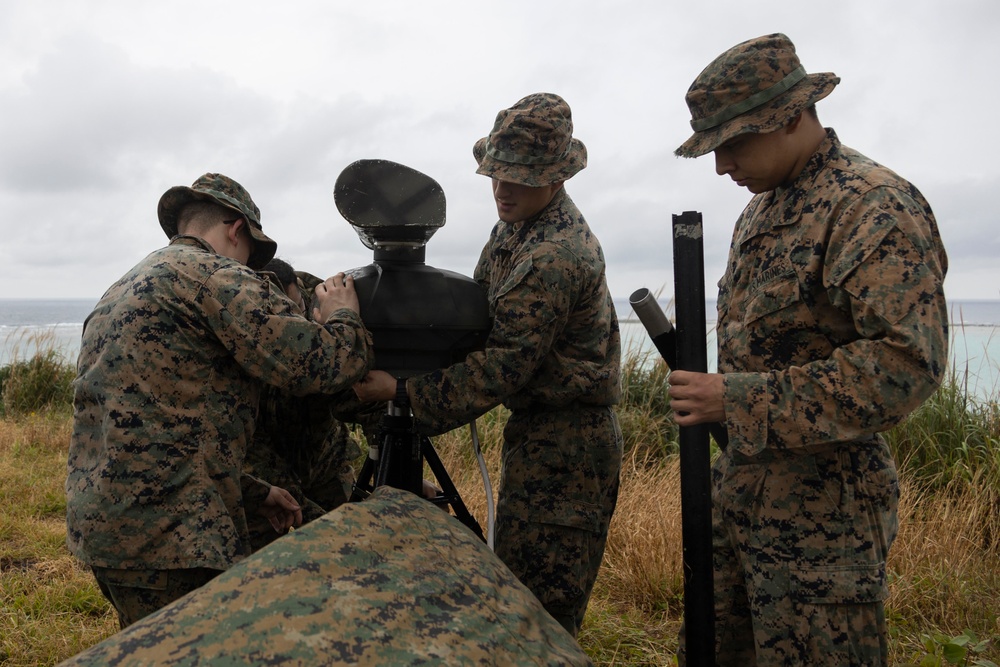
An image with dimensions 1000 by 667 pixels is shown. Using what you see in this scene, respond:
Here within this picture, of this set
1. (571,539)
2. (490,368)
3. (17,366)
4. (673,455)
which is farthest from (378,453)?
(17,366)

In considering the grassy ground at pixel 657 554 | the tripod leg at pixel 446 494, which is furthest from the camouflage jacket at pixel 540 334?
the grassy ground at pixel 657 554

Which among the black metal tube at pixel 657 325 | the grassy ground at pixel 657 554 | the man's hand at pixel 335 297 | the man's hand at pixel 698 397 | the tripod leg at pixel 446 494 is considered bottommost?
the grassy ground at pixel 657 554

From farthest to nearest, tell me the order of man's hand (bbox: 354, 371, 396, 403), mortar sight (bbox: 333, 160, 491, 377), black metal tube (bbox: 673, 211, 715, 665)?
man's hand (bbox: 354, 371, 396, 403)
mortar sight (bbox: 333, 160, 491, 377)
black metal tube (bbox: 673, 211, 715, 665)

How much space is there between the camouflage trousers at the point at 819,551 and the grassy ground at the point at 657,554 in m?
1.00

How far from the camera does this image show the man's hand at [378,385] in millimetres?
2760

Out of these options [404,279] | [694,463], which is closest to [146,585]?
[404,279]

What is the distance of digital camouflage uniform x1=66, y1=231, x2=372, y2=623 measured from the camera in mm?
2477

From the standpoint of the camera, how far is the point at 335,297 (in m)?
2.69

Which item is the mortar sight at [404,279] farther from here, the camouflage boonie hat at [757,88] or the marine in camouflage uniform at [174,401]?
the camouflage boonie hat at [757,88]

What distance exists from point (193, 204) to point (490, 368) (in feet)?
3.81

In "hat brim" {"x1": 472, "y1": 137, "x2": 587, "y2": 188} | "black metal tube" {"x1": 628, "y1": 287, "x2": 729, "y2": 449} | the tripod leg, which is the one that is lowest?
the tripod leg

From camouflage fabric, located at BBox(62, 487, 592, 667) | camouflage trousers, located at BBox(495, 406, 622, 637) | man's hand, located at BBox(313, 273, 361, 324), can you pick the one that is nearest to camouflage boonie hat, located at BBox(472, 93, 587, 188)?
man's hand, located at BBox(313, 273, 361, 324)

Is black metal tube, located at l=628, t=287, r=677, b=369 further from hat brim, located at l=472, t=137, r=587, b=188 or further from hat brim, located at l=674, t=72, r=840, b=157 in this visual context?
hat brim, located at l=472, t=137, r=587, b=188

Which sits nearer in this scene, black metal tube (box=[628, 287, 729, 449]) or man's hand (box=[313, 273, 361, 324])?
black metal tube (box=[628, 287, 729, 449])
